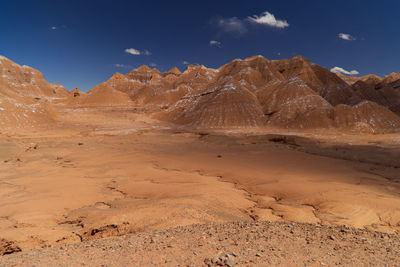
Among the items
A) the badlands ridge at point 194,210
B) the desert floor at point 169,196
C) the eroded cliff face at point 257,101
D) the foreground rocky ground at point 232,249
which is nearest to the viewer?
the foreground rocky ground at point 232,249

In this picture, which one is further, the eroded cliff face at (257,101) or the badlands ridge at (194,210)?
the eroded cliff face at (257,101)

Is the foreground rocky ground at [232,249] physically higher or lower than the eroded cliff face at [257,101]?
lower

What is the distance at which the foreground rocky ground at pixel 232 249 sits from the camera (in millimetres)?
3281

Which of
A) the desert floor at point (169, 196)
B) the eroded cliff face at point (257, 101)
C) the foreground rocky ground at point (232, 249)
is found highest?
the eroded cliff face at point (257, 101)

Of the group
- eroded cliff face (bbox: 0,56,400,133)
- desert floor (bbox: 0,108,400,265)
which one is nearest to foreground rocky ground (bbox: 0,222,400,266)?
desert floor (bbox: 0,108,400,265)

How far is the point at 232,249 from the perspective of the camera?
356cm

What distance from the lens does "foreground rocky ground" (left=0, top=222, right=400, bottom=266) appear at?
328 centimetres

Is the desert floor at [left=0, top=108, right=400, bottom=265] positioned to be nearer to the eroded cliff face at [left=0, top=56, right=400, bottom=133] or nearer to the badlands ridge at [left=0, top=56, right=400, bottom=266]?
the badlands ridge at [left=0, top=56, right=400, bottom=266]

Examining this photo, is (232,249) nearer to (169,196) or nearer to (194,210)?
(194,210)

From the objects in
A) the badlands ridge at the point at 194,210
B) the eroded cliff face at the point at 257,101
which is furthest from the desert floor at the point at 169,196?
the eroded cliff face at the point at 257,101

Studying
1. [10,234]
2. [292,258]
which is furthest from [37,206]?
[292,258]

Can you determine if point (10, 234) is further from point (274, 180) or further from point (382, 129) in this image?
point (382, 129)

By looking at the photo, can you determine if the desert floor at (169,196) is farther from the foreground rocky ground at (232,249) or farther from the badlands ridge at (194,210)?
the foreground rocky ground at (232,249)

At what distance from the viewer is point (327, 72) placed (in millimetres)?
82625
